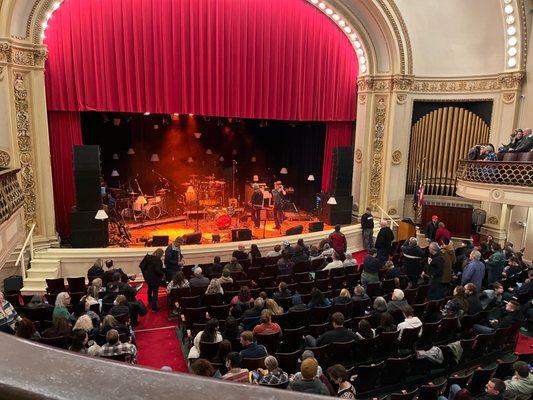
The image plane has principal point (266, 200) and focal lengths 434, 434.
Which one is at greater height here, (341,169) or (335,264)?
(341,169)

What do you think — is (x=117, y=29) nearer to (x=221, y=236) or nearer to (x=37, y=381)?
(x=221, y=236)

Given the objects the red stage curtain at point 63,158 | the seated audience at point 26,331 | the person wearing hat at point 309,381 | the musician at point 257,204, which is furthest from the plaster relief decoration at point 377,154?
the seated audience at point 26,331

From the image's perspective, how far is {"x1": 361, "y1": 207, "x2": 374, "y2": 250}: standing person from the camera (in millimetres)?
15305

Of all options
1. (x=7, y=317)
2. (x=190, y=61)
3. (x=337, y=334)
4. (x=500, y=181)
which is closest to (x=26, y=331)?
(x=7, y=317)

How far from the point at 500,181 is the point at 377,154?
5.49 m

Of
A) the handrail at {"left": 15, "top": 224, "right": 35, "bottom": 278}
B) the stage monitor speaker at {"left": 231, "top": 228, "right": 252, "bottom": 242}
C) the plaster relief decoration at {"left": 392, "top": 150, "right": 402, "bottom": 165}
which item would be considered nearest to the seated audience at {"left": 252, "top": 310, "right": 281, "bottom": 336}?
the stage monitor speaker at {"left": 231, "top": 228, "right": 252, "bottom": 242}

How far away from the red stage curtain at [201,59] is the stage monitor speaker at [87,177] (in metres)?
1.72

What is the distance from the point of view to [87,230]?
41.8 ft

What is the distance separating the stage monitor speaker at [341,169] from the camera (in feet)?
54.6

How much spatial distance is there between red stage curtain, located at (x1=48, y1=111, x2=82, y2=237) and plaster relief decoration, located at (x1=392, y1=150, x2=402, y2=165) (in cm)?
1162

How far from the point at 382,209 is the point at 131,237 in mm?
9635

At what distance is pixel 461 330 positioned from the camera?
24.9ft

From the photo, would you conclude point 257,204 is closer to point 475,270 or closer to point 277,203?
point 277,203

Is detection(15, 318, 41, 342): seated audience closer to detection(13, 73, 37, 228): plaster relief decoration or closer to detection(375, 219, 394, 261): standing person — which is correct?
detection(13, 73, 37, 228): plaster relief decoration
